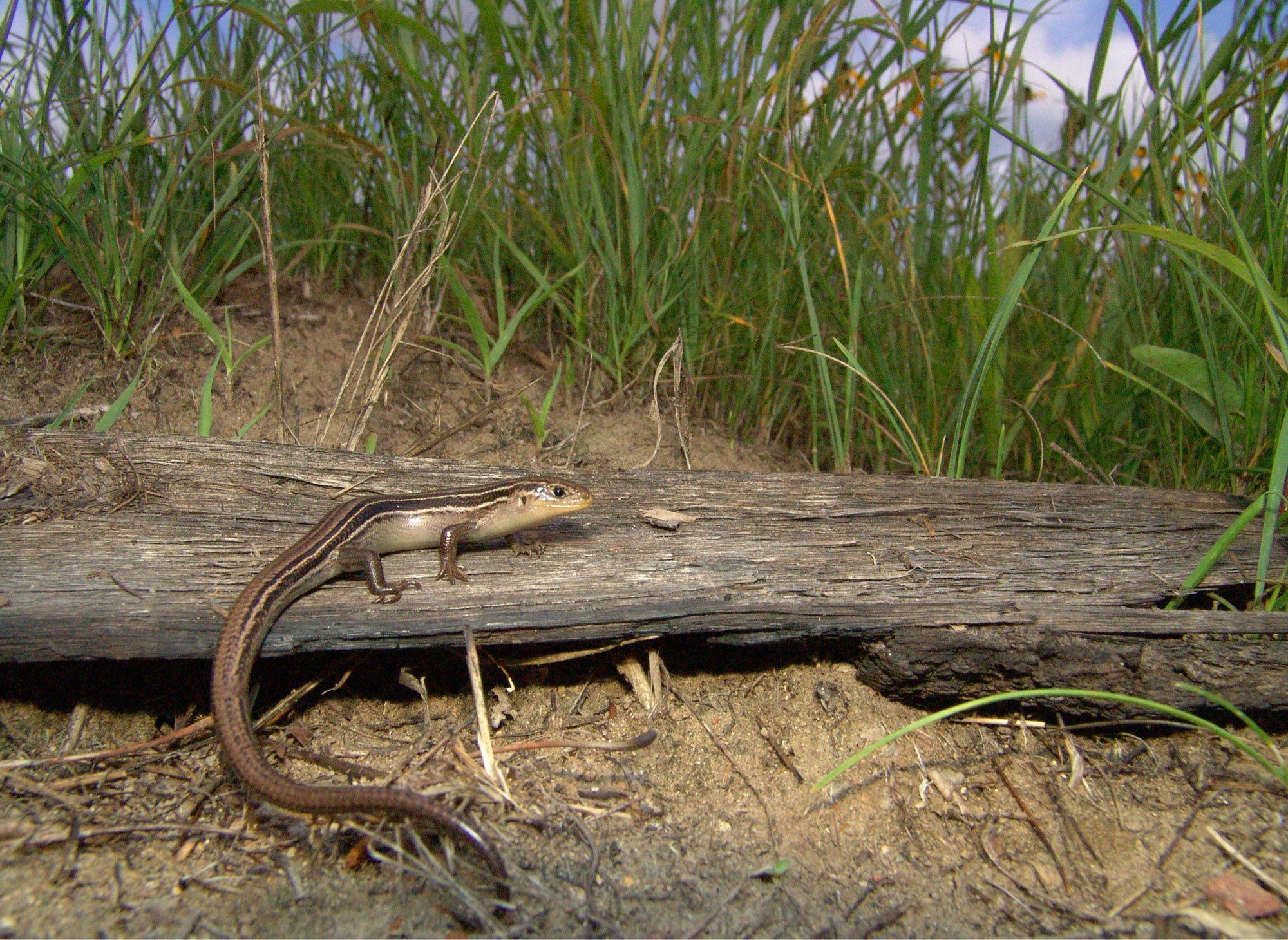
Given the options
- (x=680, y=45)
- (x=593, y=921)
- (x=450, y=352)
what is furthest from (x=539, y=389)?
(x=593, y=921)

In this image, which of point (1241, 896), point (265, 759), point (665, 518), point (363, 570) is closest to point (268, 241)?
point (363, 570)

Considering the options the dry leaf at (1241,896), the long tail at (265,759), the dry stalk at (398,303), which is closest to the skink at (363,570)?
the long tail at (265,759)

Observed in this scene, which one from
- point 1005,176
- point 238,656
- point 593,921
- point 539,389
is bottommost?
point 593,921

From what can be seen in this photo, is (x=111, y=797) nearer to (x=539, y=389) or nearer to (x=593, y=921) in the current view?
(x=593, y=921)

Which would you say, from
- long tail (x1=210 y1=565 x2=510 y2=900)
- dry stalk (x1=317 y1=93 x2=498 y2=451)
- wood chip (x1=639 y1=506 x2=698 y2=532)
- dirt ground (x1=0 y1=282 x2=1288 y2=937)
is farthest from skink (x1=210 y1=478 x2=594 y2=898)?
dry stalk (x1=317 y1=93 x2=498 y2=451)

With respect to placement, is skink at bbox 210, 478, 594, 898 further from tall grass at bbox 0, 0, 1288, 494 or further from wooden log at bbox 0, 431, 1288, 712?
tall grass at bbox 0, 0, 1288, 494

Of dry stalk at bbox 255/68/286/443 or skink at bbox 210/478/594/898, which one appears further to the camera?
dry stalk at bbox 255/68/286/443

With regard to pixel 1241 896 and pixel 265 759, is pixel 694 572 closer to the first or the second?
pixel 265 759
